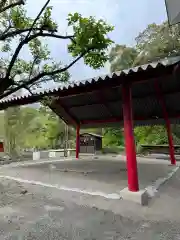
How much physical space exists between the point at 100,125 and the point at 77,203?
24.2ft

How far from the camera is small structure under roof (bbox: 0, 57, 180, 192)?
446 centimetres

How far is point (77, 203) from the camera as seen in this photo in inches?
168

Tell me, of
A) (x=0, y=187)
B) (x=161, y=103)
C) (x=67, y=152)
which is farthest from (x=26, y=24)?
(x=67, y=152)

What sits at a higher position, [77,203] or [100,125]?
[100,125]

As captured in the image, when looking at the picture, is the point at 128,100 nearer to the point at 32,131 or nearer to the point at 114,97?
the point at 114,97

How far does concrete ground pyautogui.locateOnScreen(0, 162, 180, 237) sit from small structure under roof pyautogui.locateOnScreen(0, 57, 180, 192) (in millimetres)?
819

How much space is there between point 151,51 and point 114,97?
9.11 m

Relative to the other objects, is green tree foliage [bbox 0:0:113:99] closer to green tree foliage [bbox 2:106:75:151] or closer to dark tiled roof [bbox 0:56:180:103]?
dark tiled roof [bbox 0:56:180:103]

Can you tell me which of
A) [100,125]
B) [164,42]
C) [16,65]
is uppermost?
[164,42]

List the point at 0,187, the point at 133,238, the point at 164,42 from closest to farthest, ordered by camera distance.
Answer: the point at 133,238 < the point at 0,187 < the point at 164,42

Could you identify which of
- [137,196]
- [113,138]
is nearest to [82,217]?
[137,196]

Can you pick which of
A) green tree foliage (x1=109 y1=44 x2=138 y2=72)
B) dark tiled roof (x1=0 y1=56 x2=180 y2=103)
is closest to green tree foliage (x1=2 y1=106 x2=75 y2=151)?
green tree foliage (x1=109 y1=44 x2=138 y2=72)

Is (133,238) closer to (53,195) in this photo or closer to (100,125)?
(53,195)

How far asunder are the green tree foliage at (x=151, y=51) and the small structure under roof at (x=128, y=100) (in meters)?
6.54
